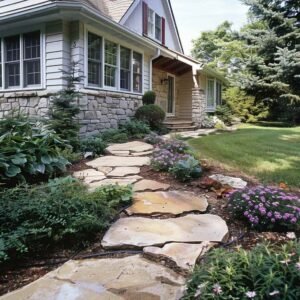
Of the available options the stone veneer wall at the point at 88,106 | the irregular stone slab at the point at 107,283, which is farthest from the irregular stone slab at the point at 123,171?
the stone veneer wall at the point at 88,106

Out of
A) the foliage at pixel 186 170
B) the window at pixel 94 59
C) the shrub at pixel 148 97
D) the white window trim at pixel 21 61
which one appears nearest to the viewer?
the foliage at pixel 186 170

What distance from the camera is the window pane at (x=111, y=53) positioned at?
8484mm

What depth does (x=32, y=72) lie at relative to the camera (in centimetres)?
786

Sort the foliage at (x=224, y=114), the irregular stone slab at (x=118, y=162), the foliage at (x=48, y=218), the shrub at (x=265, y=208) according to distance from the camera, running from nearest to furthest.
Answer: the foliage at (x=48, y=218), the shrub at (x=265, y=208), the irregular stone slab at (x=118, y=162), the foliage at (x=224, y=114)

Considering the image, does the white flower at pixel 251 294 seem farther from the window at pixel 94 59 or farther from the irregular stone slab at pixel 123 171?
the window at pixel 94 59

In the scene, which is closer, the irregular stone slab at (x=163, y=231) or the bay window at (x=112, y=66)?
the irregular stone slab at (x=163, y=231)

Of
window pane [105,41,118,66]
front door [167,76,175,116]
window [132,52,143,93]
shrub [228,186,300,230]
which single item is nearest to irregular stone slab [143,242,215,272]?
shrub [228,186,300,230]

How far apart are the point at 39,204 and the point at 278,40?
46.8 ft

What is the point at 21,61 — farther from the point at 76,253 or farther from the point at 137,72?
the point at 76,253

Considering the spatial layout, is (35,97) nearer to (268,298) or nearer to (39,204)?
(39,204)

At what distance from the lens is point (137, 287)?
1.85 m

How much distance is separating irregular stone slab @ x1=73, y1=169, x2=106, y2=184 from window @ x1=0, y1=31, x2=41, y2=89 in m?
3.98

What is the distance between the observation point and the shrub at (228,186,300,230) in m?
2.72

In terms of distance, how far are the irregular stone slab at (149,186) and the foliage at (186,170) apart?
280 mm
